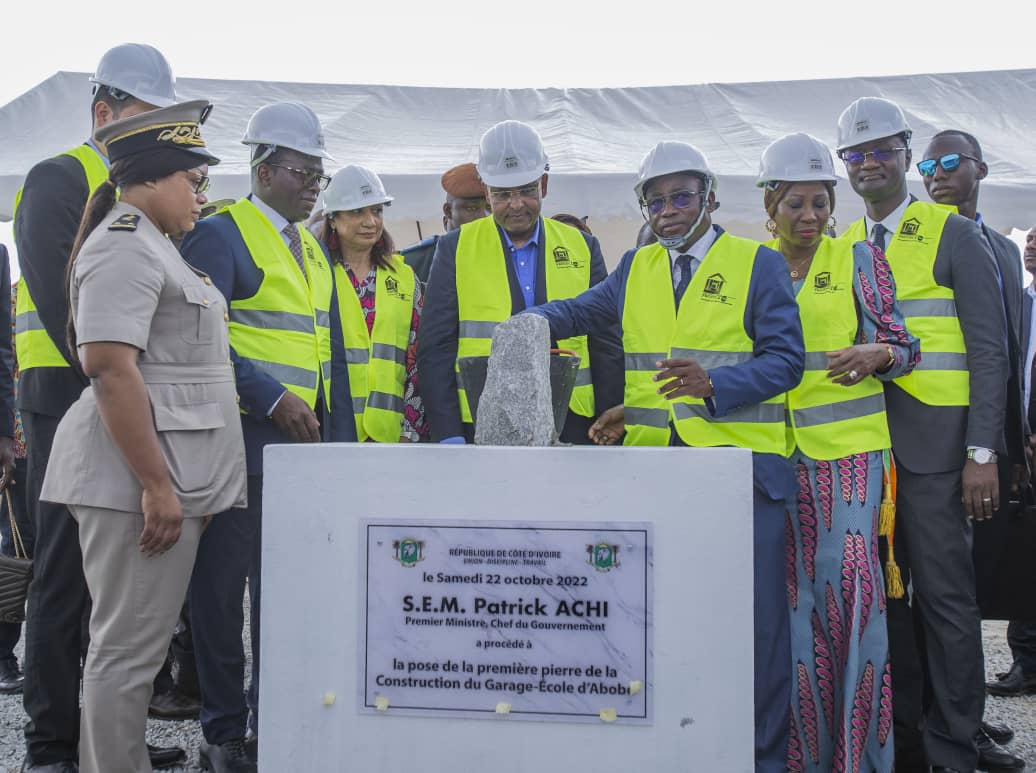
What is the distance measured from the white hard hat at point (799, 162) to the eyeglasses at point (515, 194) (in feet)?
2.76

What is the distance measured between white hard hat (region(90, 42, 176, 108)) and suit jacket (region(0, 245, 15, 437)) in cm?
161

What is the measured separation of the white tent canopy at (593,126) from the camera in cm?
676

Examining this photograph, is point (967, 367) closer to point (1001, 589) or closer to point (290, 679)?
point (1001, 589)

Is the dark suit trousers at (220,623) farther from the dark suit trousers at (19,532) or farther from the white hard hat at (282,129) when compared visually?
the dark suit trousers at (19,532)

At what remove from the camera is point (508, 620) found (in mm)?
2285

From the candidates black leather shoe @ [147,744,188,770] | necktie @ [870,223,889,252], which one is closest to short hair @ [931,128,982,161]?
necktie @ [870,223,889,252]

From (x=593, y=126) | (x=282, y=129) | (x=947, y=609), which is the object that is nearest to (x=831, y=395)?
(x=947, y=609)

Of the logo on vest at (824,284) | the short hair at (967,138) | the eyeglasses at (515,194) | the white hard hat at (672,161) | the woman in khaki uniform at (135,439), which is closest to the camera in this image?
the woman in khaki uniform at (135,439)

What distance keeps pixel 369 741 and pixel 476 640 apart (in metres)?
0.36

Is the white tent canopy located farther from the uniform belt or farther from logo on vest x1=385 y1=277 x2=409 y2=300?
the uniform belt

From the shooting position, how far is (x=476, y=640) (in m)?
2.29

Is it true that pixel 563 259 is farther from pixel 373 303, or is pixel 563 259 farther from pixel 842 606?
pixel 842 606

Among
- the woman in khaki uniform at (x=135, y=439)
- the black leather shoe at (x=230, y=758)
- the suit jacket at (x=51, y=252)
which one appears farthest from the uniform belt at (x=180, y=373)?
the black leather shoe at (x=230, y=758)

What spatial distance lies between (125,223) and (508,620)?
1.39 m
